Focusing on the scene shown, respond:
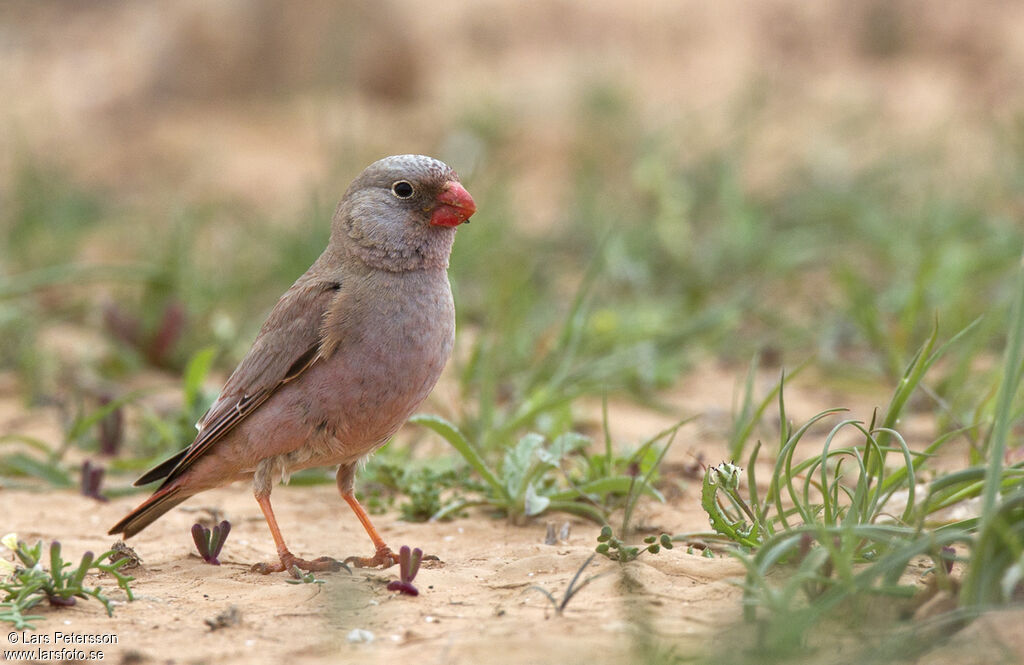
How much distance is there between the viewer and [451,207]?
12.0ft

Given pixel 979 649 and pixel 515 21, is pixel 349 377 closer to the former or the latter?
pixel 979 649

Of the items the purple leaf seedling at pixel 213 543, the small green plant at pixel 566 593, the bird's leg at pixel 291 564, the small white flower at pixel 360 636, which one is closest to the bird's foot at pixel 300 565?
the bird's leg at pixel 291 564

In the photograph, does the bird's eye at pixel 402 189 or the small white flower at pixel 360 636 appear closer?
the small white flower at pixel 360 636

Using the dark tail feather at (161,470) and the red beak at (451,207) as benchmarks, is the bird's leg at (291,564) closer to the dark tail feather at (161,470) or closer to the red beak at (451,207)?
the dark tail feather at (161,470)

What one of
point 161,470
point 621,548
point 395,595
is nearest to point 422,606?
point 395,595

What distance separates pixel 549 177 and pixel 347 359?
6.39 metres

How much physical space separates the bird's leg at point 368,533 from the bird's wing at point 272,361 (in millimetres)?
401

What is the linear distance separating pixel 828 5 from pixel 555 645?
9.71 meters

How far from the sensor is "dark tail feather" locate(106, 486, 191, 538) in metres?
3.51

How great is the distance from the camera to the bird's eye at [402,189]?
3.67 meters

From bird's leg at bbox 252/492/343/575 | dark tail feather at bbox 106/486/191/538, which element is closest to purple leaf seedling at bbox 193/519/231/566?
bird's leg at bbox 252/492/343/575

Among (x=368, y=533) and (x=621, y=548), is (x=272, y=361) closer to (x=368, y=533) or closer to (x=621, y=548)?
(x=368, y=533)

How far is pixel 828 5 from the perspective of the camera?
1071 cm

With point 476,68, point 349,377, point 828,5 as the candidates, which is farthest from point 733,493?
point 828,5
